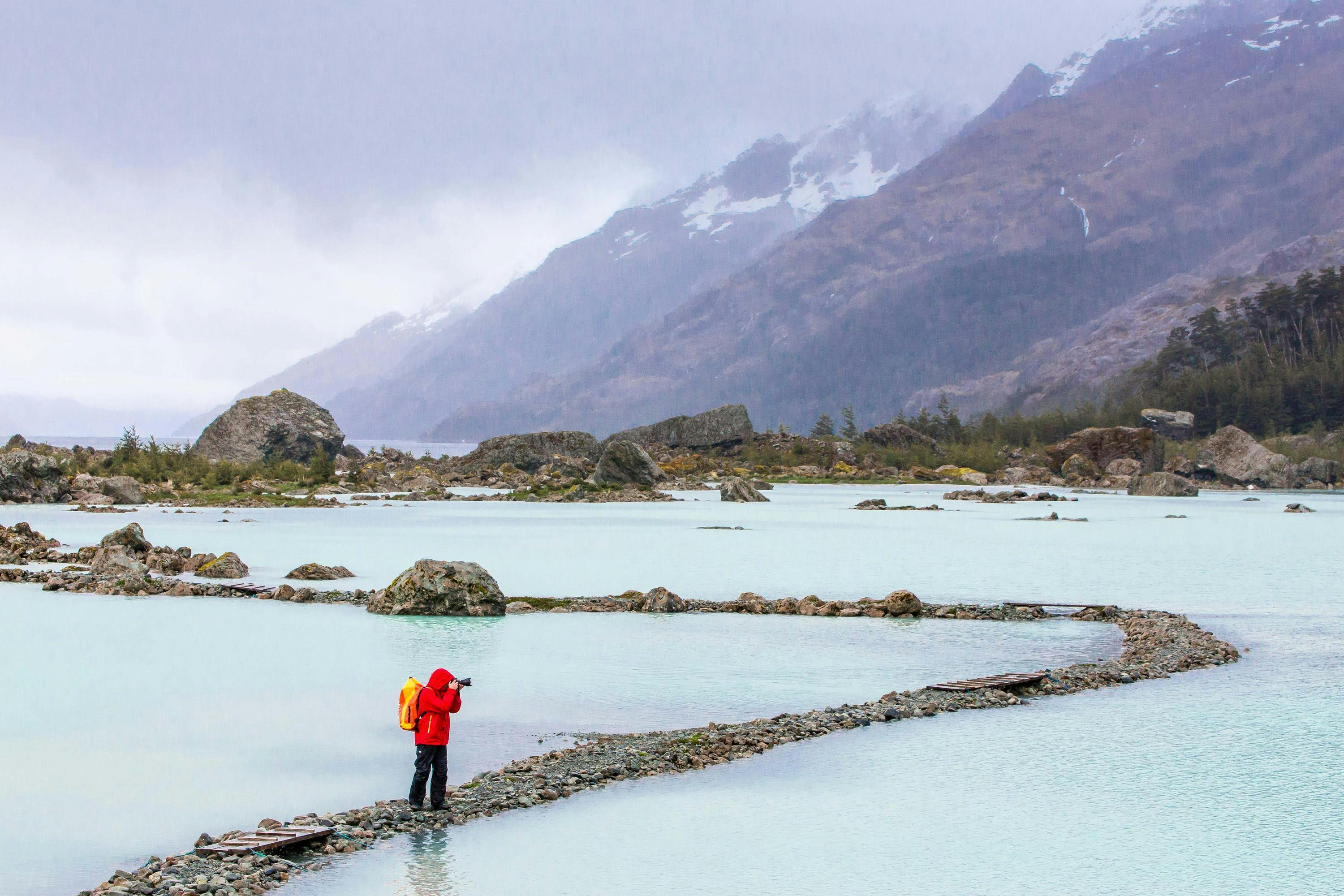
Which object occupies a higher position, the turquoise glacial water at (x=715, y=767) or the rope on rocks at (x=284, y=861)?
the turquoise glacial water at (x=715, y=767)

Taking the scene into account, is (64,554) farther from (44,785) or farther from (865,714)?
(865,714)

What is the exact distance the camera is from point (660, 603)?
19609 mm

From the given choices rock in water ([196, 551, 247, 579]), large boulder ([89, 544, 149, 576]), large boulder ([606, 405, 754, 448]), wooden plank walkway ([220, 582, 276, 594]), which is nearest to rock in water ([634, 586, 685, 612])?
wooden plank walkway ([220, 582, 276, 594])

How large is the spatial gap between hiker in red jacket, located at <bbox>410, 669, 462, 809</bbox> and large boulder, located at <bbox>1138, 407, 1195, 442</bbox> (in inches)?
3770

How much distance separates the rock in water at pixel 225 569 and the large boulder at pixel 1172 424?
8785 centimetres

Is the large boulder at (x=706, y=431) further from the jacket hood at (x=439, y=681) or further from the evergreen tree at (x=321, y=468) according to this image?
the jacket hood at (x=439, y=681)

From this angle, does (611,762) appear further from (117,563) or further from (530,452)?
(530,452)

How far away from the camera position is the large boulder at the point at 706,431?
294 feet

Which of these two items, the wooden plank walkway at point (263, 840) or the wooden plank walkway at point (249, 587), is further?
the wooden plank walkway at point (249, 587)

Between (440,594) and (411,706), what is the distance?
9.99 metres

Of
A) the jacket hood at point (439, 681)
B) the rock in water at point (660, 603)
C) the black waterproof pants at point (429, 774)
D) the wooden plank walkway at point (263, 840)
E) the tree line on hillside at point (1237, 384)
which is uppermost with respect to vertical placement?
the tree line on hillside at point (1237, 384)

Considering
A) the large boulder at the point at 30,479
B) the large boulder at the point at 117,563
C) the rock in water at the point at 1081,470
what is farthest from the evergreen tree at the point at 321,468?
the rock in water at the point at 1081,470

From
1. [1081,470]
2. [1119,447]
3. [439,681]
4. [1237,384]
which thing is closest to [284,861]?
[439,681]

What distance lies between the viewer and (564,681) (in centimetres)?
1359
